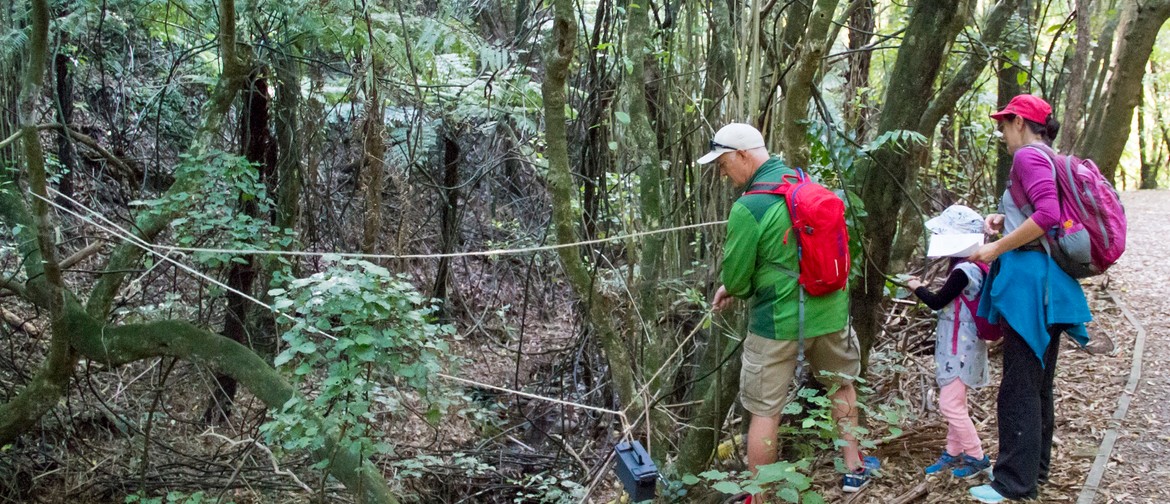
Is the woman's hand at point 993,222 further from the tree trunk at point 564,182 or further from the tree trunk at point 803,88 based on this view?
the tree trunk at point 564,182

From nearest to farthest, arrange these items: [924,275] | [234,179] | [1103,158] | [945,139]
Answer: [234,179]
[1103,158]
[924,275]
[945,139]

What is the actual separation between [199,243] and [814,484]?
3628 mm

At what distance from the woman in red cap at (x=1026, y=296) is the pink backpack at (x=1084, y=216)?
0.05 m

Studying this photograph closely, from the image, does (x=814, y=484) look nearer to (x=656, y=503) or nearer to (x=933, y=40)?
(x=656, y=503)

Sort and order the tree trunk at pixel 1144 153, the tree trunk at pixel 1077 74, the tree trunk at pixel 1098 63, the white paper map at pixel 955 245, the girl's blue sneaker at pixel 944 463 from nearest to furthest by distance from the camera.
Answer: the white paper map at pixel 955 245 → the girl's blue sneaker at pixel 944 463 → the tree trunk at pixel 1077 74 → the tree trunk at pixel 1098 63 → the tree trunk at pixel 1144 153

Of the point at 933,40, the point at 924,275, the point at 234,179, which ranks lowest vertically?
the point at 924,275

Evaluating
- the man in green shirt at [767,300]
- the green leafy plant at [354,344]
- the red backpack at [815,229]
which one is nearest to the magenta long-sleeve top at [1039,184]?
the red backpack at [815,229]

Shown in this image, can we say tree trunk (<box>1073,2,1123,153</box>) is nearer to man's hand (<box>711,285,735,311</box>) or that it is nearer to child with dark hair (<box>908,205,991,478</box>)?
child with dark hair (<box>908,205,991,478</box>)

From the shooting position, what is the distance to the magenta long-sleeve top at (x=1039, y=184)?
2992 millimetres

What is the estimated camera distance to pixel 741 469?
4.00m

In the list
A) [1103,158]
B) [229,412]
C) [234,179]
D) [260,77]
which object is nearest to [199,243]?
[234,179]

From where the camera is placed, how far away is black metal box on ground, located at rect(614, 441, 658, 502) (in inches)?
106

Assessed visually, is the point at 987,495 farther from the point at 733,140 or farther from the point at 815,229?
the point at 733,140

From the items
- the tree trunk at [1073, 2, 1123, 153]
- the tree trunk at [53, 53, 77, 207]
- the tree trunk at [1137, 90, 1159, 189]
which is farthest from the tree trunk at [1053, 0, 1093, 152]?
the tree trunk at [1137, 90, 1159, 189]
